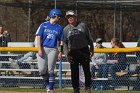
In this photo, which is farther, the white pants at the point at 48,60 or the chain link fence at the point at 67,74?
the chain link fence at the point at 67,74

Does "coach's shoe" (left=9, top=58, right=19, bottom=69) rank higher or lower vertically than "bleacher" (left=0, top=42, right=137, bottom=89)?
higher

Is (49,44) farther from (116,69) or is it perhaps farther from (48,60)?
(116,69)

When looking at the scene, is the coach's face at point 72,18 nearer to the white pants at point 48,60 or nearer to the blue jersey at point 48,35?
the blue jersey at point 48,35

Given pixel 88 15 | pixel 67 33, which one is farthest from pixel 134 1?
pixel 67 33

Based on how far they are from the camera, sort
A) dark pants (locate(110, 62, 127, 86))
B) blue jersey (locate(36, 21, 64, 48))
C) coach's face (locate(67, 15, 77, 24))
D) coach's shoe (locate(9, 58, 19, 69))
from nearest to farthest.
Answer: coach's face (locate(67, 15, 77, 24))
blue jersey (locate(36, 21, 64, 48))
dark pants (locate(110, 62, 127, 86))
coach's shoe (locate(9, 58, 19, 69))

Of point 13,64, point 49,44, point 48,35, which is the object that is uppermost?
point 48,35

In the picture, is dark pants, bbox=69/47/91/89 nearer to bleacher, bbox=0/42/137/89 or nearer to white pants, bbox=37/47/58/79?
white pants, bbox=37/47/58/79

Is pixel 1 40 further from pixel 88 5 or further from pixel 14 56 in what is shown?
pixel 88 5

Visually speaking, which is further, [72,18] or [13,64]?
[13,64]

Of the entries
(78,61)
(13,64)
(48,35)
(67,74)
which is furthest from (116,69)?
(48,35)

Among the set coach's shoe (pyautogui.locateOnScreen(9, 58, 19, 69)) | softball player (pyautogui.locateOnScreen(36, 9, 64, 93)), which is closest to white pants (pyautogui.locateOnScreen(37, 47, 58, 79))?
softball player (pyautogui.locateOnScreen(36, 9, 64, 93))

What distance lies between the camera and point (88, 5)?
3197 cm

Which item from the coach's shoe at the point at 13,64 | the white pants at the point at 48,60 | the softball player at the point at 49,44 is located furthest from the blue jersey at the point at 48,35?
the coach's shoe at the point at 13,64

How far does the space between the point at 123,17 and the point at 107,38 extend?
1.66 m
